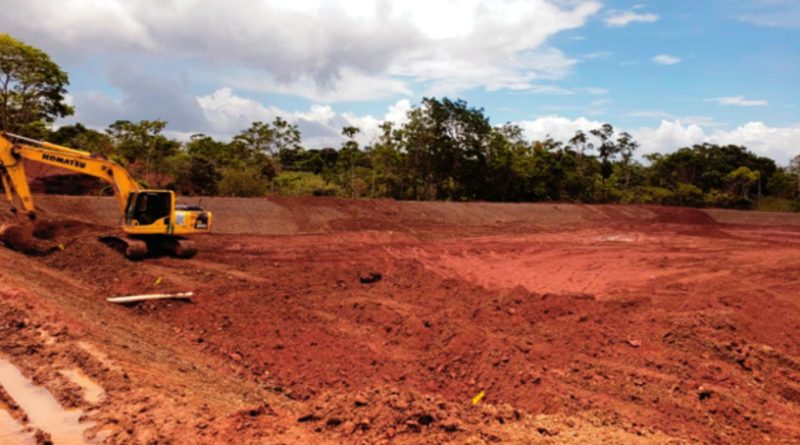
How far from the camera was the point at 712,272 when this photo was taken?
1609cm

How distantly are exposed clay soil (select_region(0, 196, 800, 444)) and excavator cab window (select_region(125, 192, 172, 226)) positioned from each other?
1.07 metres

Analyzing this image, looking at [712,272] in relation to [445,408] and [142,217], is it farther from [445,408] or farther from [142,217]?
[142,217]

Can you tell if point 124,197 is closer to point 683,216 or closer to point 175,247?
point 175,247

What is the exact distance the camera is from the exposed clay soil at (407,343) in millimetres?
5449

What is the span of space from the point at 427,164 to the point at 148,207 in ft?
79.7

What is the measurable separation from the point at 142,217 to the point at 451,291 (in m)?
8.27

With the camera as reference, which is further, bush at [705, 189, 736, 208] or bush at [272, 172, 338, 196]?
bush at [705, 189, 736, 208]

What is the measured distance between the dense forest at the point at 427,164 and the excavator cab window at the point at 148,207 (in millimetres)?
13747

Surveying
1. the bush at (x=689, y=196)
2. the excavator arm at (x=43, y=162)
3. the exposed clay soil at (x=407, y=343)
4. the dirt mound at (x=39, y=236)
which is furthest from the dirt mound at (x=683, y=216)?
the dirt mound at (x=39, y=236)

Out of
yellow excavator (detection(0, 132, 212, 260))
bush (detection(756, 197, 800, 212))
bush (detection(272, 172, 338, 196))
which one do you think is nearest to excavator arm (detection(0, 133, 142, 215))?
yellow excavator (detection(0, 132, 212, 260))

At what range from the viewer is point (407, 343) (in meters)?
9.33

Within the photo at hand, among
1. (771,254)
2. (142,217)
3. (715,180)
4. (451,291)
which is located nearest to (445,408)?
(451,291)

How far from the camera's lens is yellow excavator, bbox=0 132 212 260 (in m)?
13.1

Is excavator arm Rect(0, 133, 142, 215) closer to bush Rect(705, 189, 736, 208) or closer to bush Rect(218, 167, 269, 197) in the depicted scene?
bush Rect(218, 167, 269, 197)
